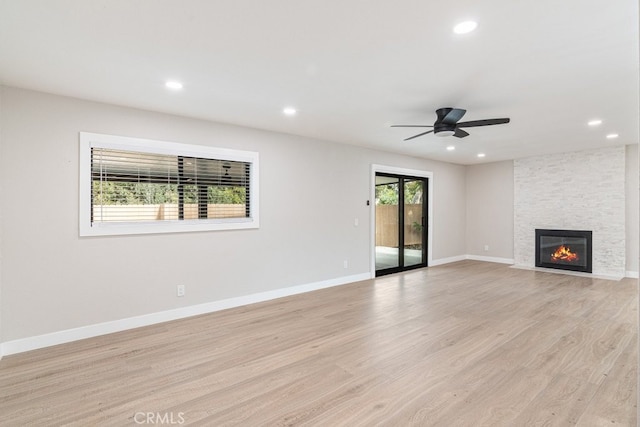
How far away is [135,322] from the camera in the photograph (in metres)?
3.65

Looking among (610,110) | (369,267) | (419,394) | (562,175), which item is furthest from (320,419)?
(562,175)

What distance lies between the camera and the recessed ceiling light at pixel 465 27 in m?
2.06

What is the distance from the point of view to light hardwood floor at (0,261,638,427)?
211 centimetres

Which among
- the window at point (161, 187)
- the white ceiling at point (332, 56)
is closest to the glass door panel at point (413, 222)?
the white ceiling at point (332, 56)

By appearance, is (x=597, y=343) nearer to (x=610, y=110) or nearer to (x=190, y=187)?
(x=610, y=110)

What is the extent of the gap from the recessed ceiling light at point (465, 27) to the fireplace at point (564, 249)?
6.32 m

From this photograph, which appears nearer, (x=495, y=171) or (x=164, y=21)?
(x=164, y=21)

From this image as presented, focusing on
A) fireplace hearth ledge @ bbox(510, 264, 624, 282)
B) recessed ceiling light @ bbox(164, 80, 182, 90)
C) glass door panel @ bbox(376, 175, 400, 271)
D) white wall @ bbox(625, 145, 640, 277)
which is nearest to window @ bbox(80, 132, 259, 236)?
recessed ceiling light @ bbox(164, 80, 182, 90)

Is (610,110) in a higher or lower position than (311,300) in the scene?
higher

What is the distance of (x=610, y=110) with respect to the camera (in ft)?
12.6

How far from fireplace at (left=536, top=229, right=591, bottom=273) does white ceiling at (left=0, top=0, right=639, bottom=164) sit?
3.20 m

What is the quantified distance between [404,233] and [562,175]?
141 inches

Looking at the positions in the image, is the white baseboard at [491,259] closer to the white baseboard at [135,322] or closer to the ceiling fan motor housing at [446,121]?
the white baseboard at [135,322]

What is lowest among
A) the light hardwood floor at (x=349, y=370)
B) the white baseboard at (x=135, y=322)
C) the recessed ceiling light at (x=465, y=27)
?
the light hardwood floor at (x=349, y=370)
